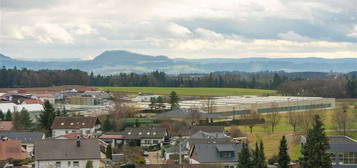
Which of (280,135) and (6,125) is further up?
(6,125)

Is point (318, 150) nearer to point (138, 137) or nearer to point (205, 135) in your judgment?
point (205, 135)

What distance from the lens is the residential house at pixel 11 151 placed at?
35.8 m

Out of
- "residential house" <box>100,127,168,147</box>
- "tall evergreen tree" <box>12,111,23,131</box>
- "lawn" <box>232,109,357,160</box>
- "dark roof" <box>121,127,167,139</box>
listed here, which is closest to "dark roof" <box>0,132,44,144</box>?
"residential house" <box>100,127,168,147</box>

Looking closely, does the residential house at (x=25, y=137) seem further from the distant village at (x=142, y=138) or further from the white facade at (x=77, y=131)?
the white facade at (x=77, y=131)

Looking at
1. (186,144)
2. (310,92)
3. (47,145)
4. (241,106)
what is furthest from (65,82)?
(47,145)

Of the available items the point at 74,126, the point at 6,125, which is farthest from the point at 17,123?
the point at 74,126

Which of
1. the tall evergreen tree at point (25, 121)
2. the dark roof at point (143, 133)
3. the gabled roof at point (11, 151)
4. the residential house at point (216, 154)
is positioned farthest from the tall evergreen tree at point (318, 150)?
the tall evergreen tree at point (25, 121)

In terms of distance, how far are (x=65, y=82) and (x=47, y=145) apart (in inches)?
4099

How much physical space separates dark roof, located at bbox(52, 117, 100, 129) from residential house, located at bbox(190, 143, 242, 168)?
18754 mm

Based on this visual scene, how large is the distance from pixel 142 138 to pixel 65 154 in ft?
58.0

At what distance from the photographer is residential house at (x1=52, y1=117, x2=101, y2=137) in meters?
50.5

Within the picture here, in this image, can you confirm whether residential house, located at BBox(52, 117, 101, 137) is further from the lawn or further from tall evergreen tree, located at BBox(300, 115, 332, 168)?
tall evergreen tree, located at BBox(300, 115, 332, 168)

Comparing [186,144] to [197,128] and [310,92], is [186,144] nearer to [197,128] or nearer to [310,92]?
[197,128]

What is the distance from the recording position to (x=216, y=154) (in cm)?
3516
